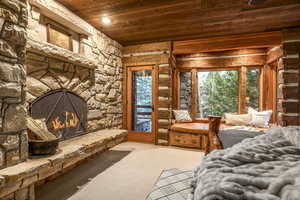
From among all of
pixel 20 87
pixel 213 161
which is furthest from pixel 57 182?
pixel 213 161

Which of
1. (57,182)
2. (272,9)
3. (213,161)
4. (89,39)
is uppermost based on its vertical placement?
(272,9)

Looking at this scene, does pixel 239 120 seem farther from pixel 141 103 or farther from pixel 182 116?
pixel 141 103

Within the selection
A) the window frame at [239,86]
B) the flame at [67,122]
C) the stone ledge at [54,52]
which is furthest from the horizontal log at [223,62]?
the flame at [67,122]

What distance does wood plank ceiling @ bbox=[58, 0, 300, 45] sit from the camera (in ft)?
8.16

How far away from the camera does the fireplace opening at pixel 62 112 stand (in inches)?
85.1

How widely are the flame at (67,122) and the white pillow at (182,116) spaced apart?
8.72 feet

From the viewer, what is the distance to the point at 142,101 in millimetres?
4383

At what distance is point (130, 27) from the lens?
3334mm

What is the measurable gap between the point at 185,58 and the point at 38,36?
379 centimetres

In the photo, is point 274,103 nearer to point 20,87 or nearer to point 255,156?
point 255,156

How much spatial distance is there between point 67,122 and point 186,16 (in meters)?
2.73

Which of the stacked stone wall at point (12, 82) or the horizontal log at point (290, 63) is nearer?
the stacked stone wall at point (12, 82)

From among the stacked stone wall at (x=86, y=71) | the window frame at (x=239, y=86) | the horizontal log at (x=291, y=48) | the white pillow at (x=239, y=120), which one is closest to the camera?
the stacked stone wall at (x=86, y=71)

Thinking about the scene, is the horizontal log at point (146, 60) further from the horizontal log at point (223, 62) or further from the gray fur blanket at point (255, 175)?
the gray fur blanket at point (255, 175)
